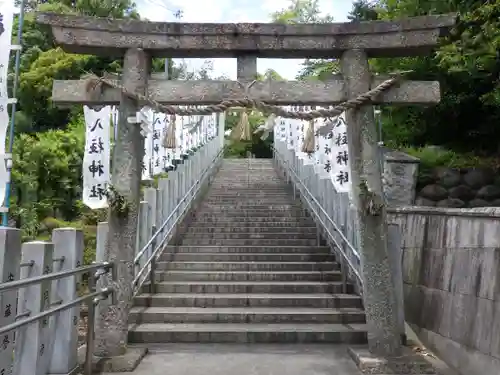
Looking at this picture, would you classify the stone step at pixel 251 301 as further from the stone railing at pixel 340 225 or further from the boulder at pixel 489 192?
the boulder at pixel 489 192

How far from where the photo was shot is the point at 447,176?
10133 mm

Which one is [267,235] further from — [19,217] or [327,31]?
[19,217]

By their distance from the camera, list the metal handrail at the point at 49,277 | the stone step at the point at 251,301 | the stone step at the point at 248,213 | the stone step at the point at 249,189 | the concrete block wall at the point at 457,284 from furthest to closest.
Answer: the stone step at the point at 249,189 → the stone step at the point at 248,213 → the stone step at the point at 251,301 → the concrete block wall at the point at 457,284 → the metal handrail at the point at 49,277

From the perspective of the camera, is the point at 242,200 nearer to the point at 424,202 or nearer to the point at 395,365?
the point at 424,202

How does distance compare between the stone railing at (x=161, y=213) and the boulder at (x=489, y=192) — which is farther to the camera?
the boulder at (x=489, y=192)

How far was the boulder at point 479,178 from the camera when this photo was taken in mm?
10031

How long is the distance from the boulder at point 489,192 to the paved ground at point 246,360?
5940 mm

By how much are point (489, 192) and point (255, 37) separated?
709 cm

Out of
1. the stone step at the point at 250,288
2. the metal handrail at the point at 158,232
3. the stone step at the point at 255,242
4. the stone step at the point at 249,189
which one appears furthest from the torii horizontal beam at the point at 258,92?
the stone step at the point at 249,189

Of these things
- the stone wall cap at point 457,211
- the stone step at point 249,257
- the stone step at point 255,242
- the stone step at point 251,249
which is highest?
the stone wall cap at point 457,211

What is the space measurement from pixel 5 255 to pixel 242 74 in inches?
132

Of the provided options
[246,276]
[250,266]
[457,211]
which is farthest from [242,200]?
[457,211]

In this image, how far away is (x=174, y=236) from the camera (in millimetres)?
9469

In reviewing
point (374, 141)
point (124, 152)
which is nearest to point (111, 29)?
point (124, 152)
